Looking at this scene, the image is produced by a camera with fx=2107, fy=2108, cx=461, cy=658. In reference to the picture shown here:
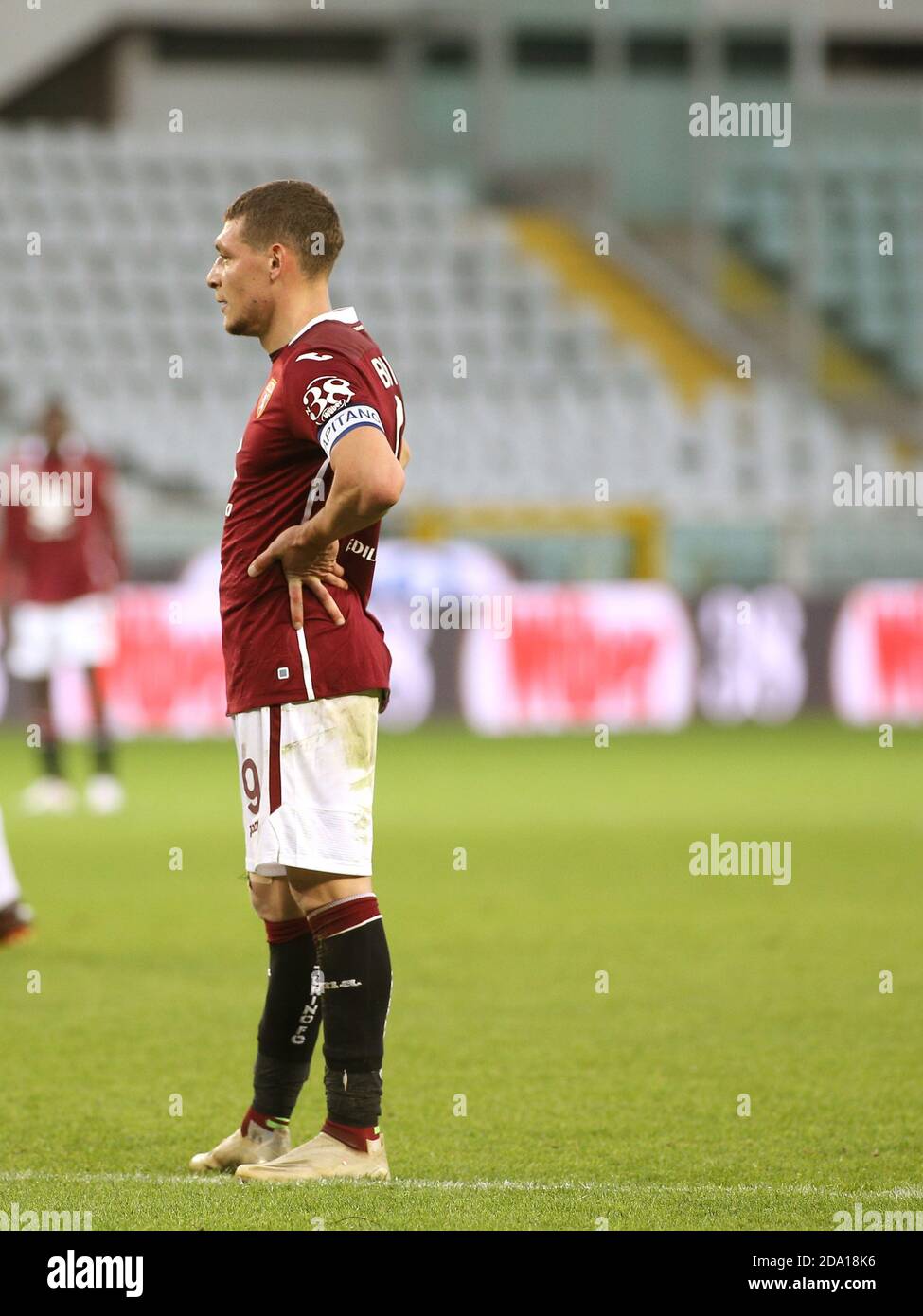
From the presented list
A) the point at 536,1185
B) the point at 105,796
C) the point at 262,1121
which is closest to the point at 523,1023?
the point at 262,1121

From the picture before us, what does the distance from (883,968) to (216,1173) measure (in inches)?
136

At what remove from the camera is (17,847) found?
1080 centimetres

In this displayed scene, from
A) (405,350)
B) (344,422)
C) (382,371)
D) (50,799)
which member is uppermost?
(405,350)

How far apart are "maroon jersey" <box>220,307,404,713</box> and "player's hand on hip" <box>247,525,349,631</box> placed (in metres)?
0.03

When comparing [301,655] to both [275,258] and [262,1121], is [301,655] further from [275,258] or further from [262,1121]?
[262,1121]

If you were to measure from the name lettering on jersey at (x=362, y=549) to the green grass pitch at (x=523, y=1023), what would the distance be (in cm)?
130

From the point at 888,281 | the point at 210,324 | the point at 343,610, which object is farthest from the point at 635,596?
the point at 343,610

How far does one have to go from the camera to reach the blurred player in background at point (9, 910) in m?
7.16

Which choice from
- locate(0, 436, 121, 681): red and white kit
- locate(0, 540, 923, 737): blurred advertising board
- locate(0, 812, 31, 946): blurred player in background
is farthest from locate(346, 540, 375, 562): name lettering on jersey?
locate(0, 540, 923, 737): blurred advertising board

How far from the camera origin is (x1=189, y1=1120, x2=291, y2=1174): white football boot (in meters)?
4.49

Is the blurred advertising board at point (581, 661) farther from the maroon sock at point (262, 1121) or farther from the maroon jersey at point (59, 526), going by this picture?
the maroon sock at point (262, 1121)

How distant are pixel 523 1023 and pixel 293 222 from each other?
2894 millimetres

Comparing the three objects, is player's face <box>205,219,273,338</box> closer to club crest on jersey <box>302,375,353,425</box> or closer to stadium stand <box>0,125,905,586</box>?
club crest on jersey <box>302,375,353,425</box>

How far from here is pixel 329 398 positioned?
4.18 meters
